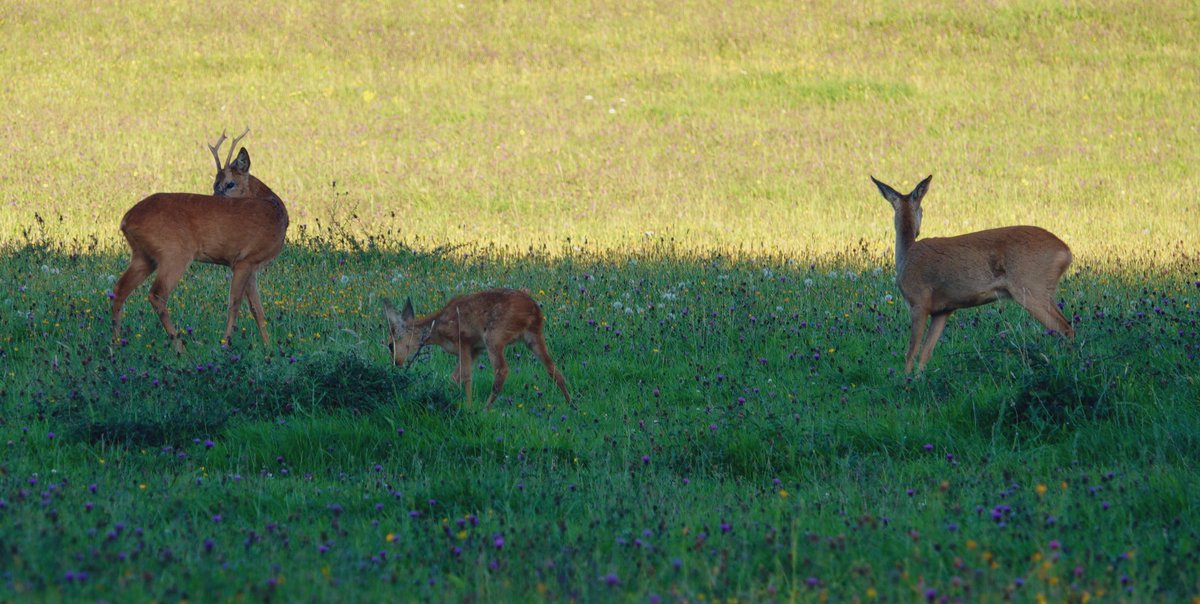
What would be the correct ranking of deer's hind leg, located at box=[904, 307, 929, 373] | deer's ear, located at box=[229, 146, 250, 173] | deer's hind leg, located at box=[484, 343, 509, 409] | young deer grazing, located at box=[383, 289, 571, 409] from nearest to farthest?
deer's hind leg, located at box=[484, 343, 509, 409], young deer grazing, located at box=[383, 289, 571, 409], deer's hind leg, located at box=[904, 307, 929, 373], deer's ear, located at box=[229, 146, 250, 173]

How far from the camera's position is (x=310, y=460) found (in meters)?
6.48

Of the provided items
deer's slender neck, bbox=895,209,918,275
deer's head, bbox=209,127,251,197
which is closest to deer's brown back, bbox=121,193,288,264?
deer's head, bbox=209,127,251,197

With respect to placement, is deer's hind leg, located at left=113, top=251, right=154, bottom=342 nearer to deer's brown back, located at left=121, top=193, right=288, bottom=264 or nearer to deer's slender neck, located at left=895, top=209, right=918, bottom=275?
deer's brown back, located at left=121, top=193, right=288, bottom=264

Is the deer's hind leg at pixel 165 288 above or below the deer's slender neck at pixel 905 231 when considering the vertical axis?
below

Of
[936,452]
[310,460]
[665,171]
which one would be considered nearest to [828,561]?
[936,452]

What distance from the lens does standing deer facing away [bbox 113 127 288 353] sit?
9375 mm

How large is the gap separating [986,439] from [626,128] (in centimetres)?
1729

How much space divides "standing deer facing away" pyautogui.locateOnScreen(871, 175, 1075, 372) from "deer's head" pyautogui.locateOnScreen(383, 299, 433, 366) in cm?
329

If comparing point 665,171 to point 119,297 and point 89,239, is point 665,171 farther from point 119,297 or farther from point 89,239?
point 119,297

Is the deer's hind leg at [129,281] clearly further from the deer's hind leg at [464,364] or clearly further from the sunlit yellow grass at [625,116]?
the sunlit yellow grass at [625,116]

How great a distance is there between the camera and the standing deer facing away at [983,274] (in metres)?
8.60

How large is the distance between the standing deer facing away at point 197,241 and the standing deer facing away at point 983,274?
4678mm

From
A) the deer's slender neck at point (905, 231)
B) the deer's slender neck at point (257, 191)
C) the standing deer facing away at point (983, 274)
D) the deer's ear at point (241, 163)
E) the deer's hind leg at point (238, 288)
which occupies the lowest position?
the deer's hind leg at point (238, 288)

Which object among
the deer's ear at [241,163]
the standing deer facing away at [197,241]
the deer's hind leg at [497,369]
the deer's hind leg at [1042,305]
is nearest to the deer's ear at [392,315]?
the deer's hind leg at [497,369]
